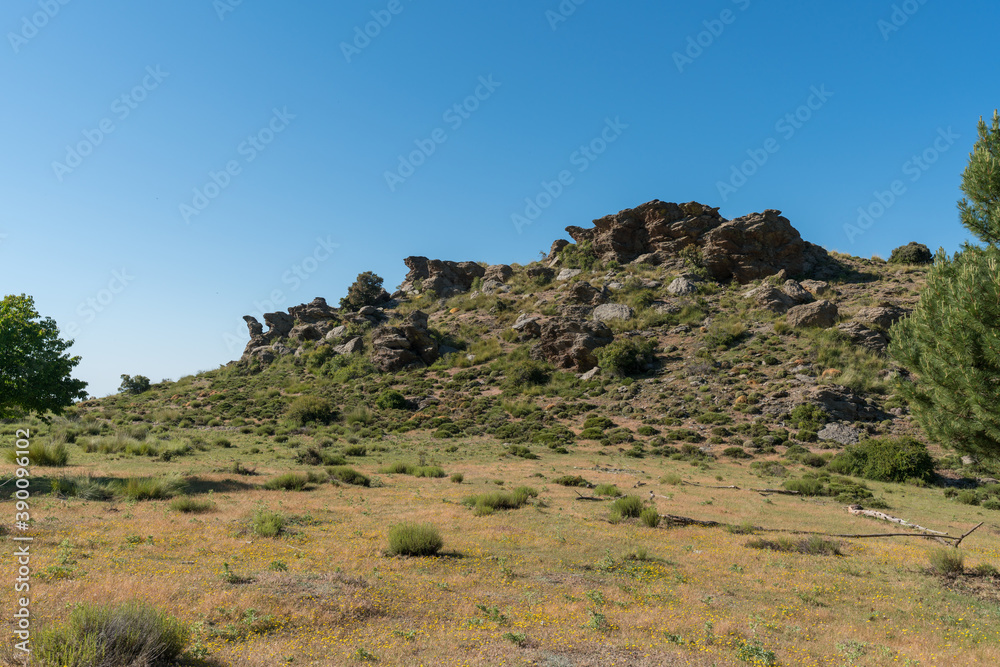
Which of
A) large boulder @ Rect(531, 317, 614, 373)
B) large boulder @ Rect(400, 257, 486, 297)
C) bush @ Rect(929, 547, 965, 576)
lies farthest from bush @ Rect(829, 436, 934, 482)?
large boulder @ Rect(400, 257, 486, 297)

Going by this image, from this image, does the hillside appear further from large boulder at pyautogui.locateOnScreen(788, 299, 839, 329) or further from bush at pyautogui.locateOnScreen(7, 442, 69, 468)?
bush at pyautogui.locateOnScreen(7, 442, 69, 468)

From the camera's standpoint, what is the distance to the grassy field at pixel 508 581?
643 centimetres

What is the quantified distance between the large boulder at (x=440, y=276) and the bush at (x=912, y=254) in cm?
5703

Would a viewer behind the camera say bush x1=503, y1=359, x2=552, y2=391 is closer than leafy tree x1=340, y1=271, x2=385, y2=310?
Yes

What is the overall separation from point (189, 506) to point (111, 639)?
31.6 feet

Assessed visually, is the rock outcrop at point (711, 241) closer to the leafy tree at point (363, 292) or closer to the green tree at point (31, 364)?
the leafy tree at point (363, 292)

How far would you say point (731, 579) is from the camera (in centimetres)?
1021

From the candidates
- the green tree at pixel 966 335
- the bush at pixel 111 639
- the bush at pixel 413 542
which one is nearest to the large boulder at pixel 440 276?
the bush at pixel 413 542

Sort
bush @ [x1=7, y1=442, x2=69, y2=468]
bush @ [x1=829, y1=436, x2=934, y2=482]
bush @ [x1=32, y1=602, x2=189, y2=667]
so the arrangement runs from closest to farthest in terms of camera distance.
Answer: bush @ [x1=32, y1=602, x2=189, y2=667] < bush @ [x1=7, y1=442, x2=69, y2=468] < bush @ [x1=829, y1=436, x2=934, y2=482]

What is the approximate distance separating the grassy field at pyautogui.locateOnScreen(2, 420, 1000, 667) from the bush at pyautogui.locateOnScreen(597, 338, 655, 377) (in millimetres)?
27523

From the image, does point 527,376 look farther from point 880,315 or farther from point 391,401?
point 880,315

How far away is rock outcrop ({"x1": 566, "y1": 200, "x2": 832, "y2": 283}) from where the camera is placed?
61.0 meters

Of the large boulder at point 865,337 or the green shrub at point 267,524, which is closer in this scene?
the green shrub at point 267,524

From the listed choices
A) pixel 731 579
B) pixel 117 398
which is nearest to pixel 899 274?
pixel 731 579
